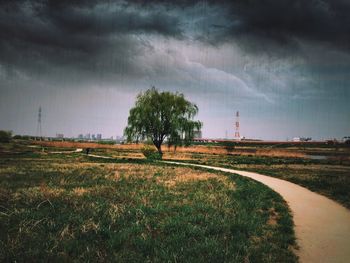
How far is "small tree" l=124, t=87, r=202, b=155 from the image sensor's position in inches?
1359

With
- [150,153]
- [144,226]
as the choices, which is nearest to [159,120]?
[150,153]

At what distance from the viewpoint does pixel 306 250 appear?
5.45 m

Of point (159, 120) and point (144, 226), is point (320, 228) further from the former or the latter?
point (159, 120)

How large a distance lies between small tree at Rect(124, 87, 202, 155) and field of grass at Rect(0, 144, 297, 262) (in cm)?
2327

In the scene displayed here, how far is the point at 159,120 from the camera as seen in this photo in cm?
3459

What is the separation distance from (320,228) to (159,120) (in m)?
28.6

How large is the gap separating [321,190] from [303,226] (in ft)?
21.2

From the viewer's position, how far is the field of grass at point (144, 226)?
5.32 meters

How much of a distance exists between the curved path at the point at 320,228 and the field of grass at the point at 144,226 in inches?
12.0

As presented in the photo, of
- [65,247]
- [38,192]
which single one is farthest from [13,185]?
[65,247]

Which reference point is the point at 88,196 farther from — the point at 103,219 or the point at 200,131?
the point at 200,131

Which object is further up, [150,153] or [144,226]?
[150,153]

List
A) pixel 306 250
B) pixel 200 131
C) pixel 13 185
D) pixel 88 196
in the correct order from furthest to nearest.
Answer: pixel 200 131 → pixel 13 185 → pixel 88 196 → pixel 306 250

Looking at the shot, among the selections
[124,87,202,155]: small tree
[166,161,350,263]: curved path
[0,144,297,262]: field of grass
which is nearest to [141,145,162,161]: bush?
[124,87,202,155]: small tree
